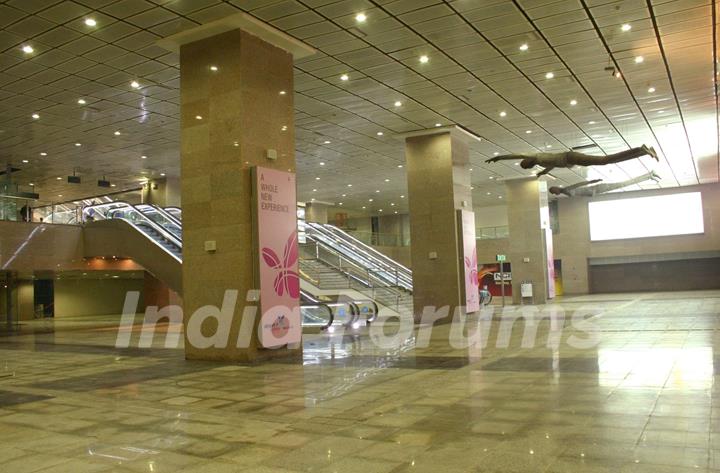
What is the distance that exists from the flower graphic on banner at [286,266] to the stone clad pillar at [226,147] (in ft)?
1.10

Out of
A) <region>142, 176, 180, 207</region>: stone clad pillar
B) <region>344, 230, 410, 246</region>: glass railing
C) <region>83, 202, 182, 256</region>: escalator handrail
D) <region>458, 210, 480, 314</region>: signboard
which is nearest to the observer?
<region>458, 210, 480, 314</region>: signboard

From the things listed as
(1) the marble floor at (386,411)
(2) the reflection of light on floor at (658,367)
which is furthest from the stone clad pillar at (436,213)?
(2) the reflection of light on floor at (658,367)

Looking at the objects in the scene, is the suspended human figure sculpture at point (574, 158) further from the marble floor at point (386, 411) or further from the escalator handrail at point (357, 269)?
the escalator handrail at point (357, 269)

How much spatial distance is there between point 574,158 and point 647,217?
21.7 meters

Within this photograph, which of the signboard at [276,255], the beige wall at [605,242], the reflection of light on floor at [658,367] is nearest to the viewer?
the reflection of light on floor at [658,367]

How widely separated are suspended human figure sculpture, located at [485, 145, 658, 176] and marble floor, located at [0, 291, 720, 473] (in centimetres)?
571

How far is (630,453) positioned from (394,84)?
440 inches

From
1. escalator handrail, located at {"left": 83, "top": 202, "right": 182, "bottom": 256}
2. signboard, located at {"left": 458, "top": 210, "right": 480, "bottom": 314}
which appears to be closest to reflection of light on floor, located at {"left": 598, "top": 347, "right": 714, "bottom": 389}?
signboard, located at {"left": 458, "top": 210, "right": 480, "bottom": 314}

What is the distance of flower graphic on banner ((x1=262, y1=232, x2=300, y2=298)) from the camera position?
10408mm

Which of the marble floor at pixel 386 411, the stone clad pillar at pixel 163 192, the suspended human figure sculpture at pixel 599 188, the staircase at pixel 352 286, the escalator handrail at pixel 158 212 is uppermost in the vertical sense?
the stone clad pillar at pixel 163 192

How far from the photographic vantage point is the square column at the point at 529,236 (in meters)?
27.4

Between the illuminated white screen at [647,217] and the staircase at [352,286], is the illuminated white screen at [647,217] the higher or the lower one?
the higher one

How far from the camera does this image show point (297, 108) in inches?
626

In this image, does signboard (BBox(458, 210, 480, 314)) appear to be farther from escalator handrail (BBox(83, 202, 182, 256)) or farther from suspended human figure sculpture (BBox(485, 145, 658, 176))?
escalator handrail (BBox(83, 202, 182, 256))
